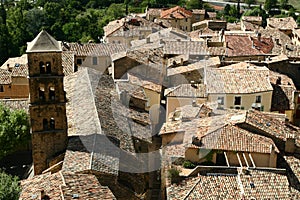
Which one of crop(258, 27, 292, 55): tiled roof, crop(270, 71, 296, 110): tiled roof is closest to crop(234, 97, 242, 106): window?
crop(270, 71, 296, 110): tiled roof

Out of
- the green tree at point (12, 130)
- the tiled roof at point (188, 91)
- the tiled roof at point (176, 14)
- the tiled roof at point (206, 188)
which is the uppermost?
the tiled roof at point (176, 14)

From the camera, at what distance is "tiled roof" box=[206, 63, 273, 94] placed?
123ft

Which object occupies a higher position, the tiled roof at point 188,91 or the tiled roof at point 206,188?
the tiled roof at point 188,91

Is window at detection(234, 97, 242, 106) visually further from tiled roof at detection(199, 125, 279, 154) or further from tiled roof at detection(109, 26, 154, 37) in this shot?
tiled roof at detection(109, 26, 154, 37)

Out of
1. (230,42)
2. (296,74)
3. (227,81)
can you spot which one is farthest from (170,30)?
(227,81)

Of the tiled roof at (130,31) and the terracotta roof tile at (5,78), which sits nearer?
the terracotta roof tile at (5,78)

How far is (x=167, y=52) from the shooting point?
48125mm

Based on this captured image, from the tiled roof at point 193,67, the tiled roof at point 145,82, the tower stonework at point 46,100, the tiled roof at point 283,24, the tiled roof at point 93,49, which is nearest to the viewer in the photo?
the tower stonework at point 46,100

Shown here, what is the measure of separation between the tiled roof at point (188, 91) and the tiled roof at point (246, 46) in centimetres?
1325

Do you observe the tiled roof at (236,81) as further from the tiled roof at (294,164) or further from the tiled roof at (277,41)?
the tiled roof at (277,41)

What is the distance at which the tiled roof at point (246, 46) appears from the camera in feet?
169

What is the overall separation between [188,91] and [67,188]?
1889 cm

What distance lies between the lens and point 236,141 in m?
28.9

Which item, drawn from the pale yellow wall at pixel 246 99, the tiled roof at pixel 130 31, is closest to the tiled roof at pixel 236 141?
the pale yellow wall at pixel 246 99
